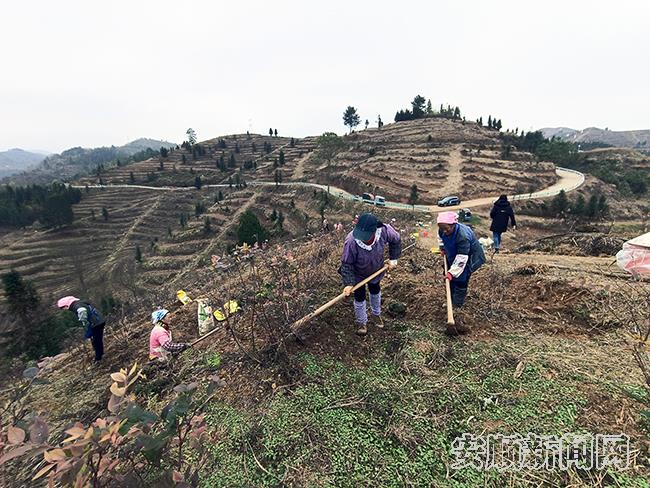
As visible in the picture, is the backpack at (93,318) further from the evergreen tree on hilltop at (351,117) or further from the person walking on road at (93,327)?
the evergreen tree on hilltop at (351,117)

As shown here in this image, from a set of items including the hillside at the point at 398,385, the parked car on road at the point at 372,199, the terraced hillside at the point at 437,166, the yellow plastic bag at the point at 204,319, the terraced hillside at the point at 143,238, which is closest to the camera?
the hillside at the point at 398,385

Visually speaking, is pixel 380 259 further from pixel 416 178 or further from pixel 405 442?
pixel 416 178

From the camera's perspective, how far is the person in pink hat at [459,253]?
12.8 feet

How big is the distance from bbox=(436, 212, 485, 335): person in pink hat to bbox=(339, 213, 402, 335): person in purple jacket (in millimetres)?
658

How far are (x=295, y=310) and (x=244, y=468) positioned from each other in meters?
1.67

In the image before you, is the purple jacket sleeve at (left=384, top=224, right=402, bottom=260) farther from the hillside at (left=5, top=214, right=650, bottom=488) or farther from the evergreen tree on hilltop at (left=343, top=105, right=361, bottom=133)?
the evergreen tree on hilltop at (left=343, top=105, right=361, bottom=133)

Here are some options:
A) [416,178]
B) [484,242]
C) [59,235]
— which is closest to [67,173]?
[59,235]

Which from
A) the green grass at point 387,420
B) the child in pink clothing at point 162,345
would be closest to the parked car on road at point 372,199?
the child in pink clothing at point 162,345

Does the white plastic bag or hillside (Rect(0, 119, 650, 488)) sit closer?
hillside (Rect(0, 119, 650, 488))

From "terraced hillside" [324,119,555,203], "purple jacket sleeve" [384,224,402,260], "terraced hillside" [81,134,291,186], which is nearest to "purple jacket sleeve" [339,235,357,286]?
"purple jacket sleeve" [384,224,402,260]

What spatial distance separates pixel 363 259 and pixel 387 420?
67.7 inches

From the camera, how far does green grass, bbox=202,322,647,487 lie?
2334 mm

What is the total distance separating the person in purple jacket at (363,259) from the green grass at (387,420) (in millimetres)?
670

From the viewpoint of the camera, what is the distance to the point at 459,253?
3.97 m
